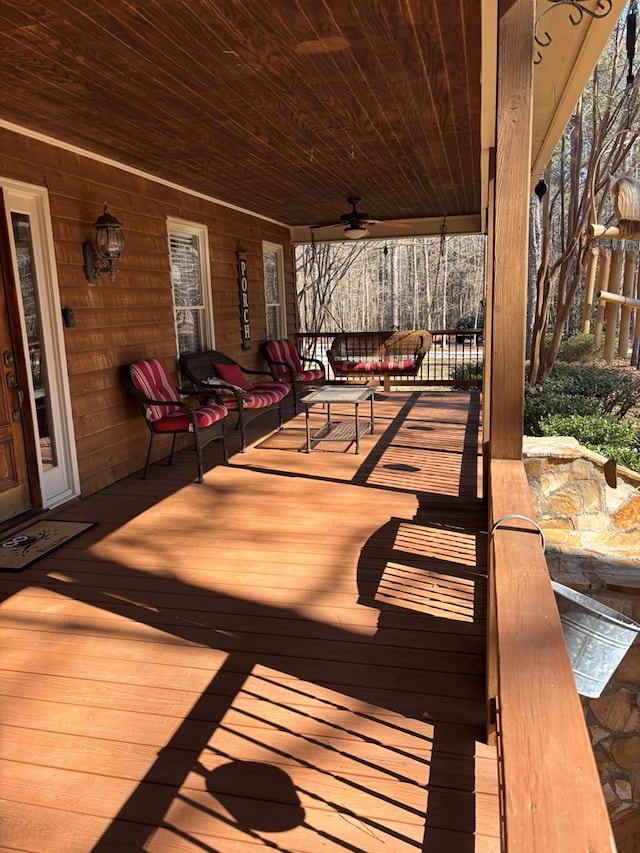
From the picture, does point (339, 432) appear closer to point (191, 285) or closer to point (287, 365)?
point (287, 365)

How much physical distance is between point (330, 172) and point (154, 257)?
5.58ft

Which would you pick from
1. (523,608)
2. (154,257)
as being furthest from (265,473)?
(523,608)

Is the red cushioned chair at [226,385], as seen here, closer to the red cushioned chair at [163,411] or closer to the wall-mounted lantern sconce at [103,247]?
the red cushioned chair at [163,411]

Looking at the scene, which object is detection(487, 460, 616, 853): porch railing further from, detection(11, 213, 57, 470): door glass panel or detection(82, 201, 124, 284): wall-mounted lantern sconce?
detection(82, 201, 124, 284): wall-mounted lantern sconce

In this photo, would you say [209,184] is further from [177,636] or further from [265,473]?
[177,636]

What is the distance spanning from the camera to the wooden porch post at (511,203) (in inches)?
76.1

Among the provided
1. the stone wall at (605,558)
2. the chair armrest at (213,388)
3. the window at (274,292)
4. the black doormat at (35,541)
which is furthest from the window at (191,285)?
the stone wall at (605,558)

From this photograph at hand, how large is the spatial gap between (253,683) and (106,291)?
3479mm

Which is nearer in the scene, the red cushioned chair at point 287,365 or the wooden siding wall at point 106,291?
the wooden siding wall at point 106,291

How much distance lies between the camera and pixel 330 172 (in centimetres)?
558

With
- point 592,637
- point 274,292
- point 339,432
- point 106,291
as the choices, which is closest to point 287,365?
point 339,432

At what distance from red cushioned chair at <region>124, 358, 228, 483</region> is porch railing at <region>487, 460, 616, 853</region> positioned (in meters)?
3.60

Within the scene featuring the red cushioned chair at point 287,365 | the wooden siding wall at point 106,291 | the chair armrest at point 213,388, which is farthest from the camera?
the red cushioned chair at point 287,365

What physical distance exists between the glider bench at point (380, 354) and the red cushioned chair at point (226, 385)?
2.03 metres
